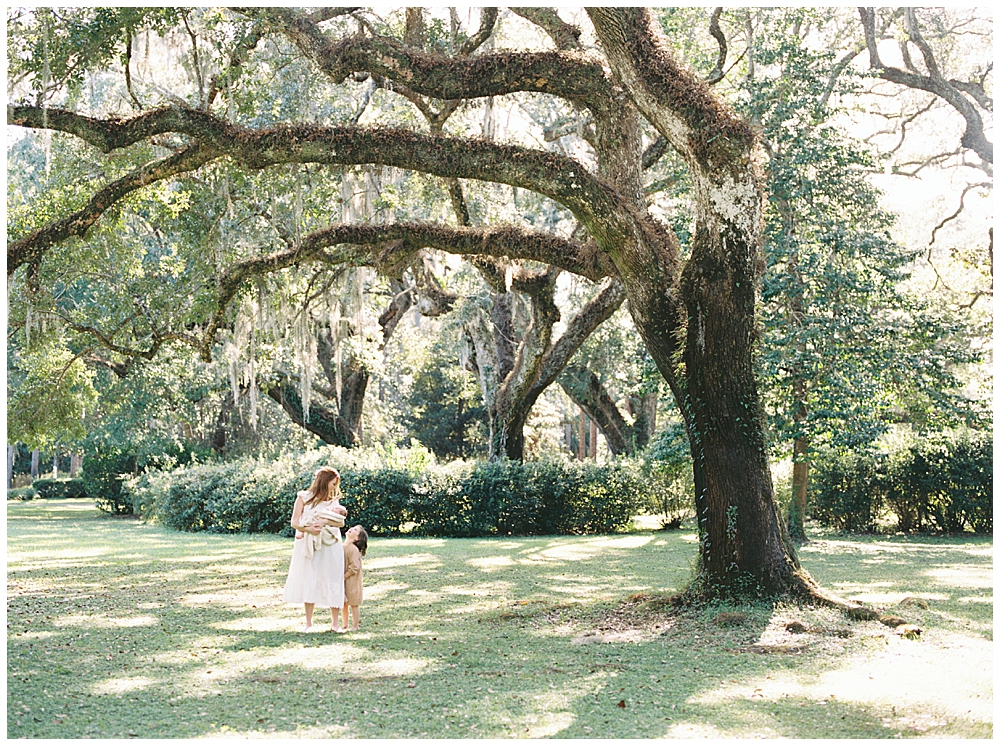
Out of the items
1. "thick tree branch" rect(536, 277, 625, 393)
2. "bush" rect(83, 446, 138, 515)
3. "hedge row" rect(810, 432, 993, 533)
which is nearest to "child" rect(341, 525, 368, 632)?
"thick tree branch" rect(536, 277, 625, 393)

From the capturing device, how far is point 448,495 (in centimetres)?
1609

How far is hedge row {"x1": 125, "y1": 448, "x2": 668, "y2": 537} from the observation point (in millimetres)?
16062

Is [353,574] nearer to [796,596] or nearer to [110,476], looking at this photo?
[796,596]

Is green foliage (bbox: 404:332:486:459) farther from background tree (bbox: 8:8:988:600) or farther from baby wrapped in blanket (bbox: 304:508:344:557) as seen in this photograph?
baby wrapped in blanket (bbox: 304:508:344:557)

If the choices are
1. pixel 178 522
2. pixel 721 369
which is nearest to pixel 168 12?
pixel 721 369

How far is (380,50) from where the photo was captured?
342 inches

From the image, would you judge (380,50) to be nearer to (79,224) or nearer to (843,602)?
(79,224)

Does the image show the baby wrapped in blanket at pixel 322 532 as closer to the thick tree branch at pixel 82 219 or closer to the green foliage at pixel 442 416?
the thick tree branch at pixel 82 219

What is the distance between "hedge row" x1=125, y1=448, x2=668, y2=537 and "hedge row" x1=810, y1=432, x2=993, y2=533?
3484mm

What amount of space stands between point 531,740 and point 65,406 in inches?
563

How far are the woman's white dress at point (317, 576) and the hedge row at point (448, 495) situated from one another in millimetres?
8880

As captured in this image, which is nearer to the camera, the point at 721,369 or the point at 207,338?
the point at 721,369

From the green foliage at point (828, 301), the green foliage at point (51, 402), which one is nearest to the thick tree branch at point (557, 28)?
the green foliage at point (828, 301)

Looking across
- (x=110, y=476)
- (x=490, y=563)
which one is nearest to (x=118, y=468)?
(x=110, y=476)
